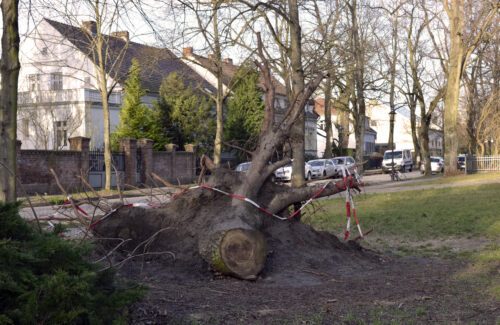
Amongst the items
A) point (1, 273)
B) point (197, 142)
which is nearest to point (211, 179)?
point (1, 273)

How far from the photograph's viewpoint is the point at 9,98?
24.2 ft

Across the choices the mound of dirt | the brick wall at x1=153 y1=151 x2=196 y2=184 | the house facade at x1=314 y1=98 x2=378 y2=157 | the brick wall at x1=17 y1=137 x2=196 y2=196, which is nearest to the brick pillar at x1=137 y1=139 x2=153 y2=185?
the brick wall at x1=17 y1=137 x2=196 y2=196

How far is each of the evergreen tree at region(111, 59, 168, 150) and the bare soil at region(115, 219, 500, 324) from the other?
3164 cm

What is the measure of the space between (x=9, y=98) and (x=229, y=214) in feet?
9.47

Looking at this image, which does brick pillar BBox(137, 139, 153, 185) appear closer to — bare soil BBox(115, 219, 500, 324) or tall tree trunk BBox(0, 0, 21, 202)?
bare soil BBox(115, 219, 500, 324)

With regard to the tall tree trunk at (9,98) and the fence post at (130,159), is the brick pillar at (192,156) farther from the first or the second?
the tall tree trunk at (9,98)

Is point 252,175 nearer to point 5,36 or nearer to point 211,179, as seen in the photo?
point 211,179

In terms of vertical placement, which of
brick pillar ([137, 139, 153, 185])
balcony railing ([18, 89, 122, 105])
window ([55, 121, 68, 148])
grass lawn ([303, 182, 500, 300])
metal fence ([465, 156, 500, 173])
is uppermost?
balcony railing ([18, 89, 122, 105])

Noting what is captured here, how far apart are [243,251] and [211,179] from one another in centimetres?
166

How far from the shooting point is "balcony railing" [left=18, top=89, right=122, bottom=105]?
4300cm

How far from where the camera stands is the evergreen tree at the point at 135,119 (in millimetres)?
39125

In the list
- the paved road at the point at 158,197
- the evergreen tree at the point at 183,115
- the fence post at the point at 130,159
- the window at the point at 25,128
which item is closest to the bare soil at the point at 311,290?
the paved road at the point at 158,197

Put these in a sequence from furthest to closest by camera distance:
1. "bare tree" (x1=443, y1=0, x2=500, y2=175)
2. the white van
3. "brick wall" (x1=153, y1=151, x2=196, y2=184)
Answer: the white van < "brick wall" (x1=153, y1=151, x2=196, y2=184) < "bare tree" (x1=443, y1=0, x2=500, y2=175)

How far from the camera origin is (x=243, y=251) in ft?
23.2
